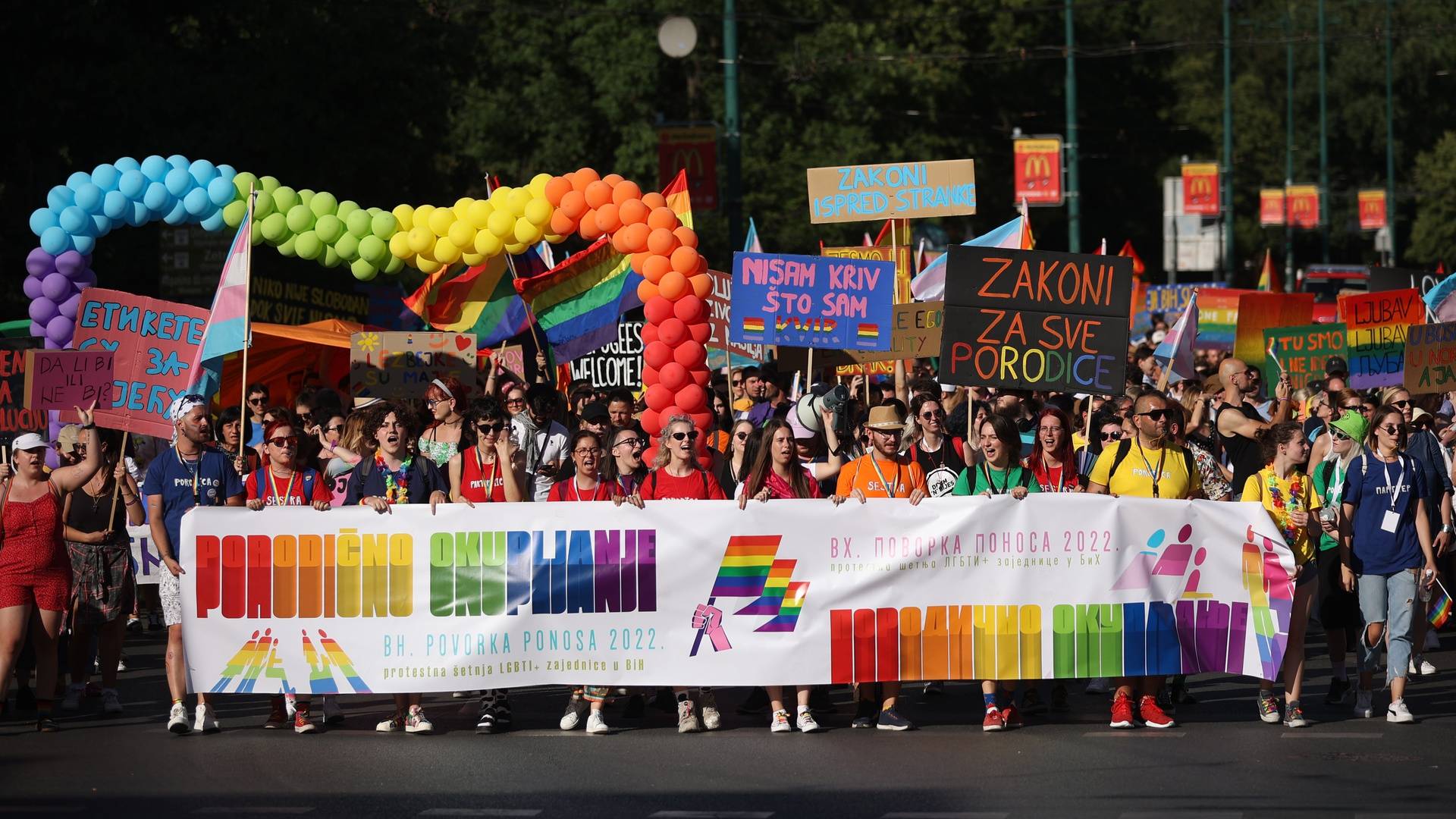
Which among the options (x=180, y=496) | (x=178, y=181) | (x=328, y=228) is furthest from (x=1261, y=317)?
(x=180, y=496)

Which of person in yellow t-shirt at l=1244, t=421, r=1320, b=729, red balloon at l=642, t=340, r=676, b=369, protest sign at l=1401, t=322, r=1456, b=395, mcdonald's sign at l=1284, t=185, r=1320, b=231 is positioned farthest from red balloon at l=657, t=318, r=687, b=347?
mcdonald's sign at l=1284, t=185, r=1320, b=231

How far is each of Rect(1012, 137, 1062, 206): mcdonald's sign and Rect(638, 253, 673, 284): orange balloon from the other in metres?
20.9

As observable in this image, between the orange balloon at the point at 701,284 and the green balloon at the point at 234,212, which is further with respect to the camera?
the green balloon at the point at 234,212

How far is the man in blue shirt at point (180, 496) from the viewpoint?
34.5 ft

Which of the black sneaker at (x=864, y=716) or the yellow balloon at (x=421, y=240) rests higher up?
the yellow balloon at (x=421, y=240)

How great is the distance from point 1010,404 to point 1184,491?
3.81m

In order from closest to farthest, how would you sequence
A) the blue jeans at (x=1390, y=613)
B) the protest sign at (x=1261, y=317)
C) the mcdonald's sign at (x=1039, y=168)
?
the blue jeans at (x=1390, y=613) < the protest sign at (x=1261, y=317) < the mcdonald's sign at (x=1039, y=168)

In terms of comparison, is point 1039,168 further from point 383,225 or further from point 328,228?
point 328,228

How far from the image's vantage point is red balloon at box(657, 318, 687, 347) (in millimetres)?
15625

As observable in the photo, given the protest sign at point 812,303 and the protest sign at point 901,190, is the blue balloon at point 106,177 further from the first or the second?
the protest sign at point 901,190

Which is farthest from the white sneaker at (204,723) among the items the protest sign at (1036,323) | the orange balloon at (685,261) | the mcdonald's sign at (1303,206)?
the mcdonald's sign at (1303,206)

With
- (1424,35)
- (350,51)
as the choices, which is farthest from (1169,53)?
(350,51)

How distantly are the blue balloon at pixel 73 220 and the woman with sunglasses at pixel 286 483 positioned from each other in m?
6.78

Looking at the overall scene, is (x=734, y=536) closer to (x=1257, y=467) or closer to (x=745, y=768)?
(x=745, y=768)
